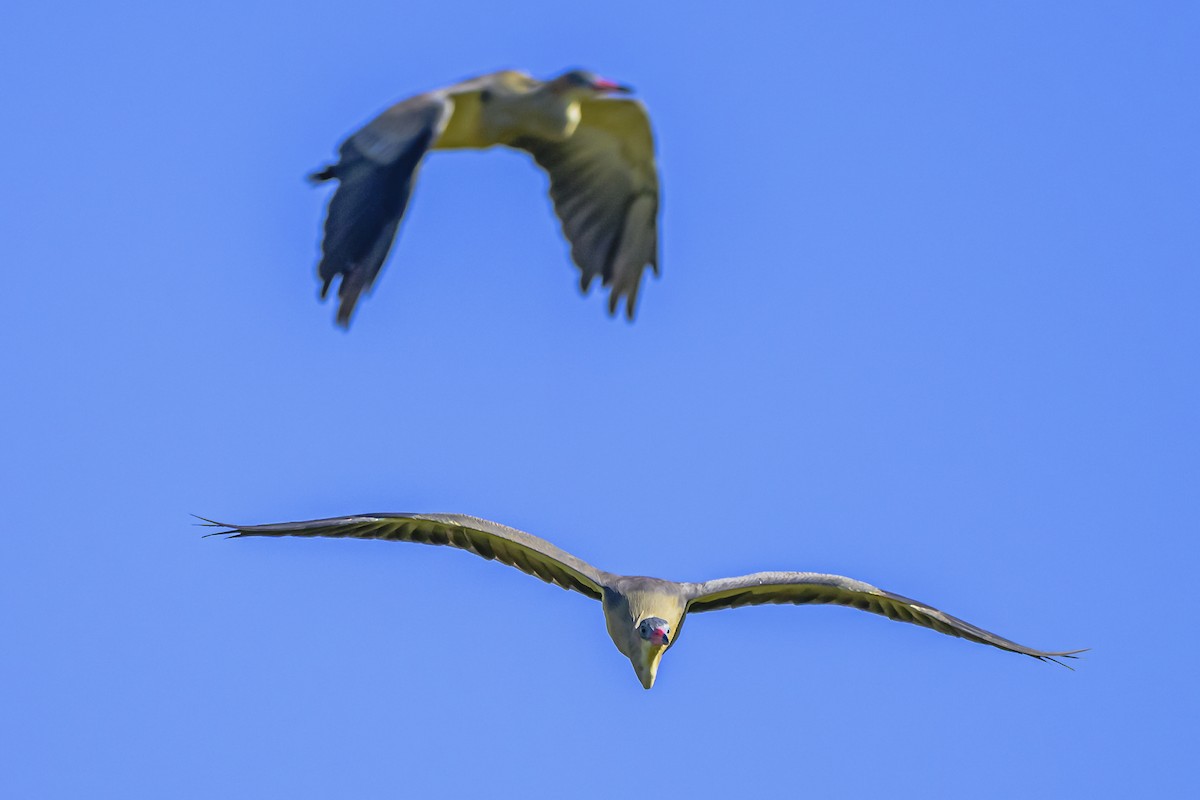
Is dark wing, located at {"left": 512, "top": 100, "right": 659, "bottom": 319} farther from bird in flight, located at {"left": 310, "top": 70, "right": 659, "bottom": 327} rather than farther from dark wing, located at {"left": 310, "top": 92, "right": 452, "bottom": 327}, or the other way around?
dark wing, located at {"left": 310, "top": 92, "right": 452, "bottom": 327}

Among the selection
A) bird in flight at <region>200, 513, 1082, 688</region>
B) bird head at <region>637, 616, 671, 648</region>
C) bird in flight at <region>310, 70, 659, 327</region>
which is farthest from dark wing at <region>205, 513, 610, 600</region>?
bird in flight at <region>310, 70, 659, 327</region>

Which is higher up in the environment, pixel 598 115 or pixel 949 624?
pixel 598 115

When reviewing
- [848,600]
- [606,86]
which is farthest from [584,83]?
[848,600]

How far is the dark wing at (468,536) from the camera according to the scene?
17.9 m

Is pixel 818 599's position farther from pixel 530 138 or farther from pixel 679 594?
pixel 530 138

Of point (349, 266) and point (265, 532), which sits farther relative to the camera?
point (265, 532)

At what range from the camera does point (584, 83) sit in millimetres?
16406

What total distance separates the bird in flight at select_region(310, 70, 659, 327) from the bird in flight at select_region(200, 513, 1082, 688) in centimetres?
195

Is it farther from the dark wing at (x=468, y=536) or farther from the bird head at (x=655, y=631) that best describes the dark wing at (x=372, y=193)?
the bird head at (x=655, y=631)

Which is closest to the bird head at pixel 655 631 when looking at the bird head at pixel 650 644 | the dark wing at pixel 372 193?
the bird head at pixel 650 644

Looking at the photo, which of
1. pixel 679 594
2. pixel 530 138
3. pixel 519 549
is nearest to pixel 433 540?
pixel 519 549

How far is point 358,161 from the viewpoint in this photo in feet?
50.3

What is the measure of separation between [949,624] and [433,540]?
4026mm

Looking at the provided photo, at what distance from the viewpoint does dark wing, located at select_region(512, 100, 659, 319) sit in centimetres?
1780
